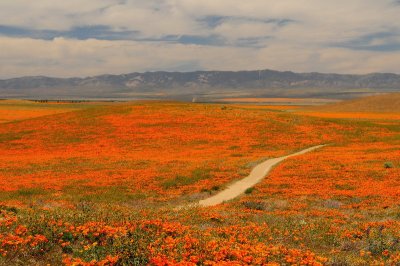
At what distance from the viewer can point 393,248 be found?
13062 millimetres

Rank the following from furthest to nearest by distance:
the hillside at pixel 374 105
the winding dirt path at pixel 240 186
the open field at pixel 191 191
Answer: the hillside at pixel 374 105 → the winding dirt path at pixel 240 186 → the open field at pixel 191 191

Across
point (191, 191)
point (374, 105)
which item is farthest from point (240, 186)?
point (374, 105)

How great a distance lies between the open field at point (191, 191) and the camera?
11.1 metres

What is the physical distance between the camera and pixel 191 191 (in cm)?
3294

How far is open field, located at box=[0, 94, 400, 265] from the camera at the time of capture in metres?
11.1

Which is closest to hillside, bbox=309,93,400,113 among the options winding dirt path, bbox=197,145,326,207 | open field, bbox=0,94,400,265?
open field, bbox=0,94,400,265

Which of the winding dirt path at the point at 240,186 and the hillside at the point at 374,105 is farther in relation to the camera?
the hillside at the point at 374,105

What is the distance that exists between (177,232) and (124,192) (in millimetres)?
19860

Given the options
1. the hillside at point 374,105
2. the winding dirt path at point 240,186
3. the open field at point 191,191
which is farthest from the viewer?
the hillside at point 374,105

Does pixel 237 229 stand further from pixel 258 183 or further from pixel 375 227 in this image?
pixel 258 183

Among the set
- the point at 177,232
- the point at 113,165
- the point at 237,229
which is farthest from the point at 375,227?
the point at 113,165

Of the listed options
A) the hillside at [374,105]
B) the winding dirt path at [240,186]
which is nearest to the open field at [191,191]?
the winding dirt path at [240,186]

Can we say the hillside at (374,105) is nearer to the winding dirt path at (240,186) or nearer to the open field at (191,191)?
the open field at (191,191)

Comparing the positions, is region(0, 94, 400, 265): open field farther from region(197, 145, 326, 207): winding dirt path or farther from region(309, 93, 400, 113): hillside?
region(309, 93, 400, 113): hillside
